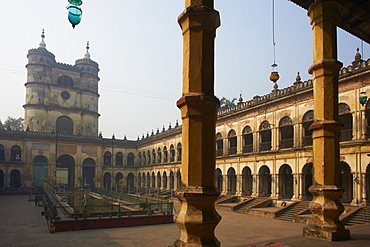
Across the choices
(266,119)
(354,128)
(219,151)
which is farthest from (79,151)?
(354,128)

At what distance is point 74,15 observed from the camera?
923 cm

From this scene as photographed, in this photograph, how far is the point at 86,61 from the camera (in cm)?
5344

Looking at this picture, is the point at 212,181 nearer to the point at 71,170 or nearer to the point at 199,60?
the point at 199,60

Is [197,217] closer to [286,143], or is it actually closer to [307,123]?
[307,123]

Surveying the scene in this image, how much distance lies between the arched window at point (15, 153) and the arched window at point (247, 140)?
28692mm

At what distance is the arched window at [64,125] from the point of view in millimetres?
48787

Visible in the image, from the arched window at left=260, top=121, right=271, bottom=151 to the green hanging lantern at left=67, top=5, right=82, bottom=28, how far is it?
19823mm

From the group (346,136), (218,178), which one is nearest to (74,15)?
(346,136)

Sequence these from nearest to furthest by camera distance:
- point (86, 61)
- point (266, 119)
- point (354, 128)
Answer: point (354, 128)
point (266, 119)
point (86, 61)

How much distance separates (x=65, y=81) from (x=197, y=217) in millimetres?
49921

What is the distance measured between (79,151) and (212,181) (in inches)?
1709

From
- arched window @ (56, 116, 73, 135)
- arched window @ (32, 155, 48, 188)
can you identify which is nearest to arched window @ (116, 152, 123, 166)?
arched window @ (56, 116, 73, 135)

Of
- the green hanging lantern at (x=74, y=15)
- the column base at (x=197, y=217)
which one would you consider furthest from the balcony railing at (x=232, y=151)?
the column base at (x=197, y=217)

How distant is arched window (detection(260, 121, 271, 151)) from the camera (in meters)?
26.8
